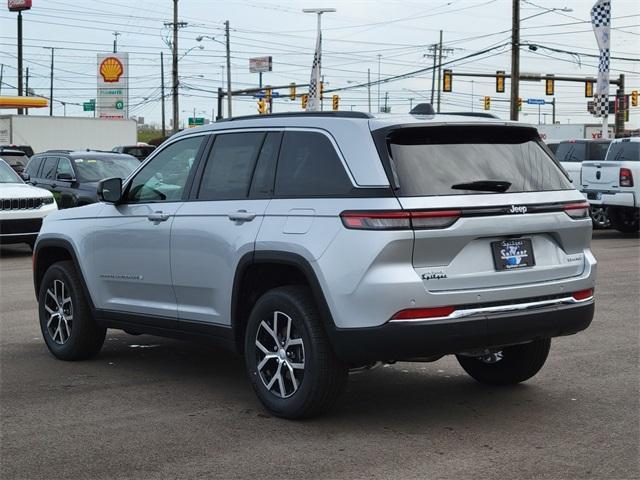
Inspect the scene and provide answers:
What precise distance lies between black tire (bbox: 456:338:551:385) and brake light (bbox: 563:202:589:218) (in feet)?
Answer: 2.90

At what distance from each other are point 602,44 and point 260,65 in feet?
218

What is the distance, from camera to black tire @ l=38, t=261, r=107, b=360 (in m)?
7.96

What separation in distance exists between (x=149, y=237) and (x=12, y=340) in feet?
8.38

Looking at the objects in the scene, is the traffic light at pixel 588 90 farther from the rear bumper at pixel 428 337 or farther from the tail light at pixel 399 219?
the tail light at pixel 399 219

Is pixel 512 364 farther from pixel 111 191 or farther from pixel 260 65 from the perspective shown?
pixel 260 65

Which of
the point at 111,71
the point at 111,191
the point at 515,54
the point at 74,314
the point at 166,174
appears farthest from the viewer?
the point at 111,71

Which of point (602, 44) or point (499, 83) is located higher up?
point (602, 44)

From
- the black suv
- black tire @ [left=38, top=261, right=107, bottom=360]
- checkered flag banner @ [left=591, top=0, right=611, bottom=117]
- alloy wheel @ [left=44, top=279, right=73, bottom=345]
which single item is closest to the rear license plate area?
black tire @ [left=38, top=261, right=107, bottom=360]

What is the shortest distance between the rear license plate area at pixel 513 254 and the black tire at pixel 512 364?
90cm

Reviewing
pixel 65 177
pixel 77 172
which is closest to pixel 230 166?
pixel 77 172

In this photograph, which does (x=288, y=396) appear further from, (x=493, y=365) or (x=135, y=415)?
(x=493, y=365)

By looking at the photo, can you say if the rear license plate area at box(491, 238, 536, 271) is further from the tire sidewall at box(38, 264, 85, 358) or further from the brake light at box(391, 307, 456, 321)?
the tire sidewall at box(38, 264, 85, 358)

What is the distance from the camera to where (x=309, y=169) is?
6.20m

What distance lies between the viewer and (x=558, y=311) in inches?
241
